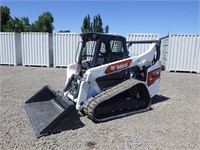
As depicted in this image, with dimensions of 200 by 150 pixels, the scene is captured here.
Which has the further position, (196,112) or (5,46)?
(5,46)

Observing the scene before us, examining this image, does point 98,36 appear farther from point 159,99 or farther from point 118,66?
point 159,99

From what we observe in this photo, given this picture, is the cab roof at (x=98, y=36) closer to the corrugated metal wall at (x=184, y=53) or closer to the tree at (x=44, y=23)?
the corrugated metal wall at (x=184, y=53)

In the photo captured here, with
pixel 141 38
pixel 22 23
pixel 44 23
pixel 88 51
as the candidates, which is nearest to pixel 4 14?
pixel 22 23

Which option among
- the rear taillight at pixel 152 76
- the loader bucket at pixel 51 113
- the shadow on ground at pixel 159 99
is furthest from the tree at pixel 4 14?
the rear taillight at pixel 152 76

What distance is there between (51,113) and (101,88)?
1313 millimetres

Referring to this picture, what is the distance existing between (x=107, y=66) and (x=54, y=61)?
962 cm

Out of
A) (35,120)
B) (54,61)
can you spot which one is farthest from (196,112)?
(54,61)

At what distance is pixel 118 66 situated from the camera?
4.78 metres

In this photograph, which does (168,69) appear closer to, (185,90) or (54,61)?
(185,90)

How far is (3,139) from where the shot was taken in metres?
3.46

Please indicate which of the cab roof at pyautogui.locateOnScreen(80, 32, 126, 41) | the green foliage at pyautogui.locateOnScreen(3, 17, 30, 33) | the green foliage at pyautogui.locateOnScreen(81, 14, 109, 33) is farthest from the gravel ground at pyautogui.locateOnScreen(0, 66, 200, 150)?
the green foliage at pyautogui.locateOnScreen(81, 14, 109, 33)

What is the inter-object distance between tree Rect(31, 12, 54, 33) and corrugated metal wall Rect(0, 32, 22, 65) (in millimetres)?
34360

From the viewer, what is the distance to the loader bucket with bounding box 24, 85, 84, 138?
3.64 m

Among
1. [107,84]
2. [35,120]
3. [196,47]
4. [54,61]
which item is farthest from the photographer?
[54,61]
